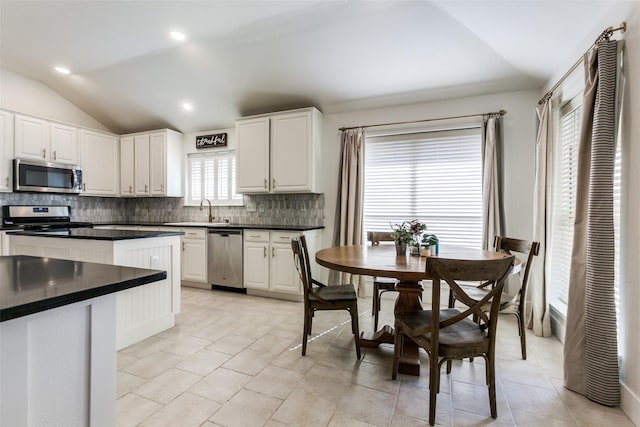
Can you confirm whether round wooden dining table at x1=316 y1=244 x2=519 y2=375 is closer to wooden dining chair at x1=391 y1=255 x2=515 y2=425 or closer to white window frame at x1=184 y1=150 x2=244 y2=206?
wooden dining chair at x1=391 y1=255 x2=515 y2=425

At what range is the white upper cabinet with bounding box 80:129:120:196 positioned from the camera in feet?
15.6

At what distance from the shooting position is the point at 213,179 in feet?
16.6

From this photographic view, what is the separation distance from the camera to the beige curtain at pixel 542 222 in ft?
9.13

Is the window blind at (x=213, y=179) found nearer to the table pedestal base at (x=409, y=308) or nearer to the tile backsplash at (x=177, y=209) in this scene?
the tile backsplash at (x=177, y=209)

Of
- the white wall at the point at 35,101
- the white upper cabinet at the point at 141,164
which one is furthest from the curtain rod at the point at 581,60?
the white wall at the point at 35,101

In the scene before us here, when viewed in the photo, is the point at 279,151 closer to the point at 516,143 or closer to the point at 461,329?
the point at 516,143

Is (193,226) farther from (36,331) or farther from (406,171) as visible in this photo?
(36,331)

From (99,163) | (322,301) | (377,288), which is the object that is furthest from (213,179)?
(322,301)

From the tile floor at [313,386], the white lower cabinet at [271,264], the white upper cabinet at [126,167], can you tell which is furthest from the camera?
the white upper cabinet at [126,167]

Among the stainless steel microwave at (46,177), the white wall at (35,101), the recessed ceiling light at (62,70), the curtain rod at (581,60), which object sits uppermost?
the recessed ceiling light at (62,70)

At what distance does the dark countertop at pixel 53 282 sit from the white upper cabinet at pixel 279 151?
2.97 meters

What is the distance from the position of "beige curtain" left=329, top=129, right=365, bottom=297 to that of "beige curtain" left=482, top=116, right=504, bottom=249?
1.42 meters

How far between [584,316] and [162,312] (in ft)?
10.8

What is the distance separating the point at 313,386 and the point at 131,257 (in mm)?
1793
